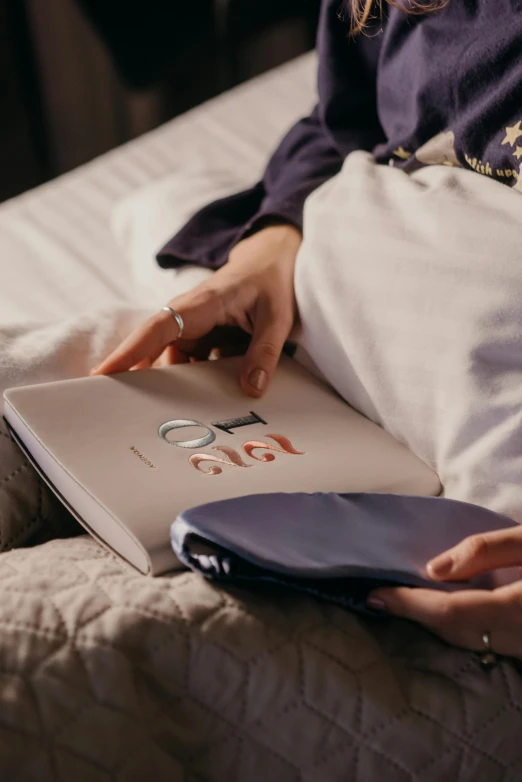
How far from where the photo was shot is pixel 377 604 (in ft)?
1.44

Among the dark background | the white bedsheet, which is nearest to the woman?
the white bedsheet

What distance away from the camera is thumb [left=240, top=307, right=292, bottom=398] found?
22.7 inches

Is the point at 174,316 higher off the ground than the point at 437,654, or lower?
higher

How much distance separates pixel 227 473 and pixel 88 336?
204 millimetres

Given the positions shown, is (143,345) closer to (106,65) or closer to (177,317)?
(177,317)

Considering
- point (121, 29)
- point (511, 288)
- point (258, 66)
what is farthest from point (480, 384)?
point (258, 66)

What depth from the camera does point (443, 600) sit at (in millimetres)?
426

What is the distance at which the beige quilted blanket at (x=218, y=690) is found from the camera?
1.18 ft

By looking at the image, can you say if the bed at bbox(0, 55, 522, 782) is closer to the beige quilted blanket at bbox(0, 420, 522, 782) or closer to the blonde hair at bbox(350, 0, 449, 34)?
the beige quilted blanket at bbox(0, 420, 522, 782)

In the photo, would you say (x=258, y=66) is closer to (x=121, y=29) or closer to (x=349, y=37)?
(x=121, y=29)

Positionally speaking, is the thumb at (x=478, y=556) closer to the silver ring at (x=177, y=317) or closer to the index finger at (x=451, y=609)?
the index finger at (x=451, y=609)

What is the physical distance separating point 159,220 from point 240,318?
0.83 feet

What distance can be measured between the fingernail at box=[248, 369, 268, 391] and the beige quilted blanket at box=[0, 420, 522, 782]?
182 mm

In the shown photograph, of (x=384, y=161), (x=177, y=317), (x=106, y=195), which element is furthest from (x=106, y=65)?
(x=177, y=317)
